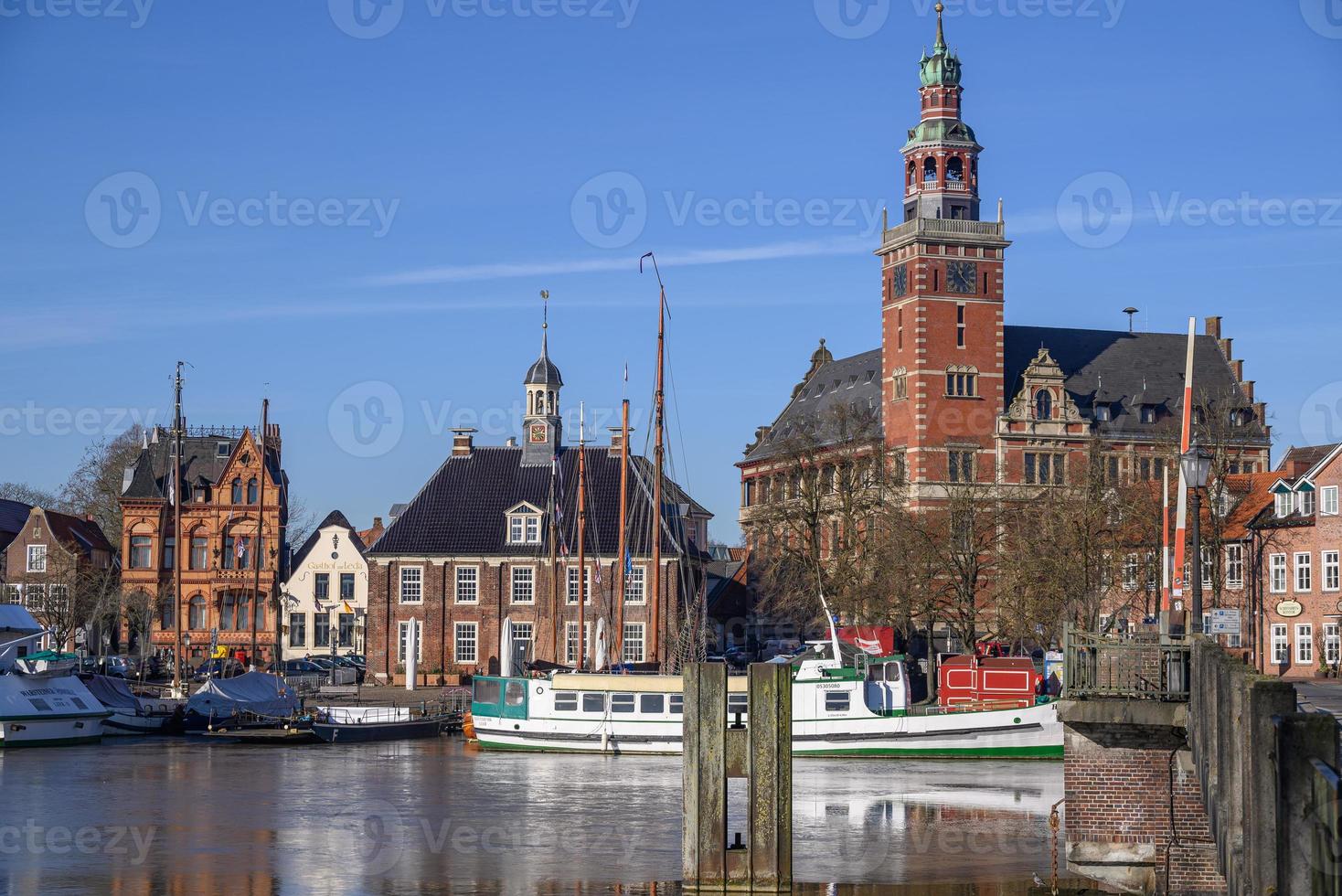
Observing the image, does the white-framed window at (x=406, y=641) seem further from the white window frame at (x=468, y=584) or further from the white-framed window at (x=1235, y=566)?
the white-framed window at (x=1235, y=566)

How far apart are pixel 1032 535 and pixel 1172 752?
4605 centimetres

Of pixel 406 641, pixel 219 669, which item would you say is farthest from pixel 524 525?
pixel 219 669

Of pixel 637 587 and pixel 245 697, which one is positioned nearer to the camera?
pixel 245 697

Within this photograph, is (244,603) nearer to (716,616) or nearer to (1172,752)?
(716,616)

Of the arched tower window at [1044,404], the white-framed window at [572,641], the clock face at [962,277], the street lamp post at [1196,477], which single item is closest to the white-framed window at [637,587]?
the white-framed window at [572,641]

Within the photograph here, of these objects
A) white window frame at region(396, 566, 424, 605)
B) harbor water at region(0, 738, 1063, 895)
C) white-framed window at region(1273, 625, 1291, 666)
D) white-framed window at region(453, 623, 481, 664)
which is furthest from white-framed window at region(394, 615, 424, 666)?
white-framed window at region(1273, 625, 1291, 666)

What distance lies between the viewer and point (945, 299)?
105 metres

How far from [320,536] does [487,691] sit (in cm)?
4389

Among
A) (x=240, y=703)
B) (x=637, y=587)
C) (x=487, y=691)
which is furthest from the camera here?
(x=637, y=587)

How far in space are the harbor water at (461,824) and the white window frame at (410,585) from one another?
91.8 ft

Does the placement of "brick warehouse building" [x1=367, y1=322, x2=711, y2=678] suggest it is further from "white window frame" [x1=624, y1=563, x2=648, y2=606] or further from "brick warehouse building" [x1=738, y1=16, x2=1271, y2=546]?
"brick warehouse building" [x1=738, y1=16, x2=1271, y2=546]

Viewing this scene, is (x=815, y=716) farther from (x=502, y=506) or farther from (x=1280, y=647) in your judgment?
(x=502, y=506)

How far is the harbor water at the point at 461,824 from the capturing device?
33.8 m

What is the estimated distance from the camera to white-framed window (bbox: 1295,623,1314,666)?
7769 cm
